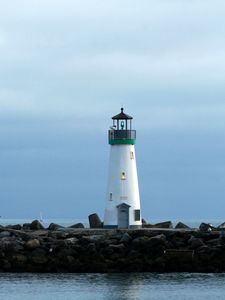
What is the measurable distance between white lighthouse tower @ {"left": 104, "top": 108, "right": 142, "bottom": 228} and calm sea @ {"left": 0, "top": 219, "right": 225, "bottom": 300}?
4696 mm

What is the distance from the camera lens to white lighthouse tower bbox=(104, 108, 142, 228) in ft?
127

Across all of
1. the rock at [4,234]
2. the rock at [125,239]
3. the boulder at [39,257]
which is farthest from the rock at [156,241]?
the rock at [4,234]

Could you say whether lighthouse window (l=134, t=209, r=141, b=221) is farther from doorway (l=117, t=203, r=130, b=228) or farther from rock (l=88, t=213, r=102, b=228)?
rock (l=88, t=213, r=102, b=228)

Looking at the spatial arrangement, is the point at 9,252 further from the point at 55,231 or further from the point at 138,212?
the point at 138,212

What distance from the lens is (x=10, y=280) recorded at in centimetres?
3375

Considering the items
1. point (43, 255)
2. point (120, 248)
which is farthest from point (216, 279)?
point (43, 255)

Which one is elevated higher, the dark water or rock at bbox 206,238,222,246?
rock at bbox 206,238,222,246

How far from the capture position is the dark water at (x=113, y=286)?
31688 millimetres

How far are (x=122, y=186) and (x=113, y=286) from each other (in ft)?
21.8

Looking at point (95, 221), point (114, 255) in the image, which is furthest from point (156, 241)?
point (95, 221)

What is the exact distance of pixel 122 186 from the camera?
38.8 metres

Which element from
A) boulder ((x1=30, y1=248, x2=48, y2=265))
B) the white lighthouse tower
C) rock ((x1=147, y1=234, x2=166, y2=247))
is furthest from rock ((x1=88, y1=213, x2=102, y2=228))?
boulder ((x1=30, y1=248, x2=48, y2=265))

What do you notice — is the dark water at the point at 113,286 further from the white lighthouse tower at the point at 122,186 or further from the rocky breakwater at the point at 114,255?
the white lighthouse tower at the point at 122,186

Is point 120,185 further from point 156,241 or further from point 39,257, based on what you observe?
point 39,257
